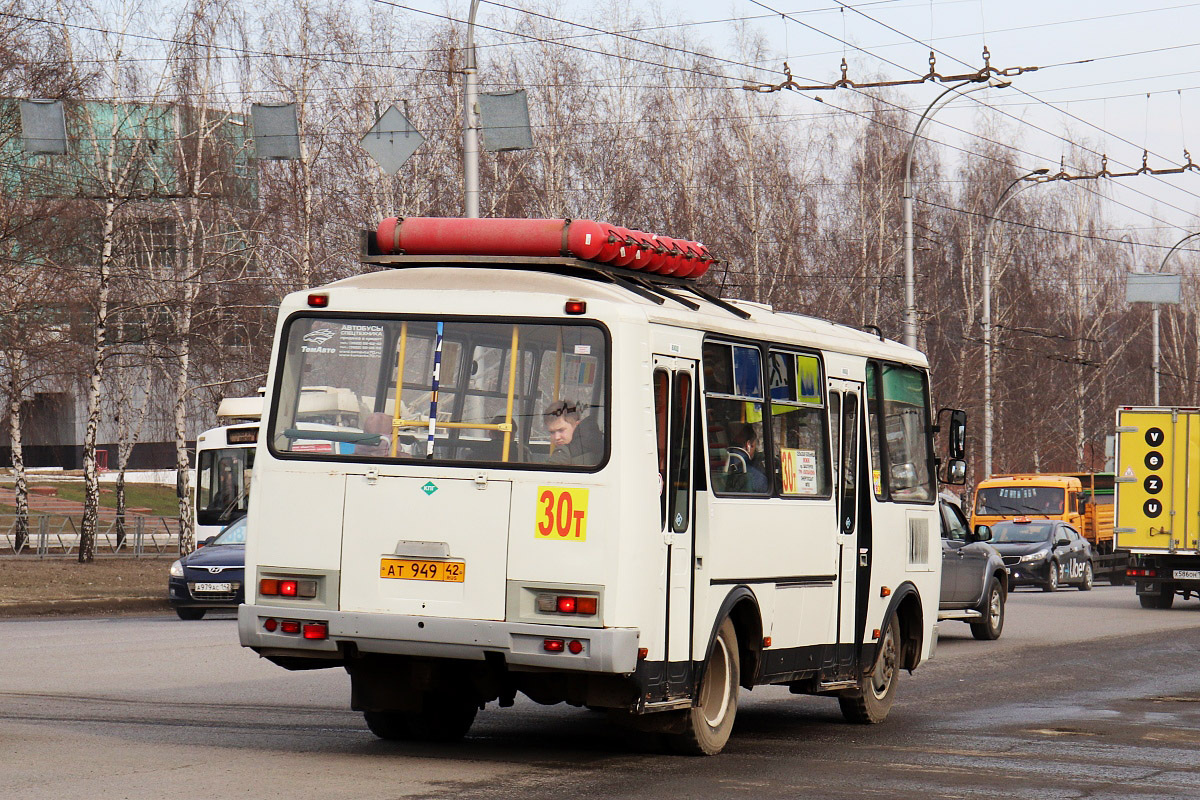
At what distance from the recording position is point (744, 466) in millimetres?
10070

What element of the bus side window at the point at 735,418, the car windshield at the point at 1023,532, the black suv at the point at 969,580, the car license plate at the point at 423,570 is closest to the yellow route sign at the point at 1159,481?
the car windshield at the point at 1023,532

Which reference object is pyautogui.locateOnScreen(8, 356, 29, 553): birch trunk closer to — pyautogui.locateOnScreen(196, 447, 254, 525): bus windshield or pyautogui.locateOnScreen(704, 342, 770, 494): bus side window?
pyautogui.locateOnScreen(196, 447, 254, 525): bus windshield

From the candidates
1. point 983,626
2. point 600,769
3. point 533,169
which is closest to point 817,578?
point 600,769

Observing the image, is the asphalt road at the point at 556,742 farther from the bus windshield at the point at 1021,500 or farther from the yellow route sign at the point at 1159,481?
the bus windshield at the point at 1021,500

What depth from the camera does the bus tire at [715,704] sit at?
966 cm

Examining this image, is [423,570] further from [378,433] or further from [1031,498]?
[1031,498]

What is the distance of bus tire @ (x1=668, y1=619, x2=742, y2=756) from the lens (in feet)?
31.7

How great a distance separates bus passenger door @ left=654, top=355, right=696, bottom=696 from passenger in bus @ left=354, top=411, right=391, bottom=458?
142 centimetres

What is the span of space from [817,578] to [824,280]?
131 feet

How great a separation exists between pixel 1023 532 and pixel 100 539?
77.6 ft

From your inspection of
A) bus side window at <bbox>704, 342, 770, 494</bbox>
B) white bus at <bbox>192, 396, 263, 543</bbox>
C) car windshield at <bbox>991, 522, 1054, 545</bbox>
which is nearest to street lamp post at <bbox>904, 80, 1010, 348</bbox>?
car windshield at <bbox>991, 522, 1054, 545</bbox>

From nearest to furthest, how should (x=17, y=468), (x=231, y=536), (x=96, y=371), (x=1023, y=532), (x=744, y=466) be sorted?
(x=744, y=466) < (x=231, y=536) < (x=96, y=371) < (x=1023, y=532) < (x=17, y=468)

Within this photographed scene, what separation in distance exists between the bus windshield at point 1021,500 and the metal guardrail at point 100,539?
18.3 meters

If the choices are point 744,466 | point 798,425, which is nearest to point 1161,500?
point 798,425
